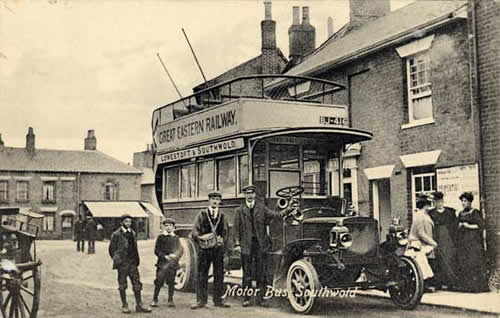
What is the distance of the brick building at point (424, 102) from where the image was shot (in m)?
8.17

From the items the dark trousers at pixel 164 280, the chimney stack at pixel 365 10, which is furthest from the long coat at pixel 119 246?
the chimney stack at pixel 365 10

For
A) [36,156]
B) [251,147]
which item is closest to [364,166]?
[251,147]

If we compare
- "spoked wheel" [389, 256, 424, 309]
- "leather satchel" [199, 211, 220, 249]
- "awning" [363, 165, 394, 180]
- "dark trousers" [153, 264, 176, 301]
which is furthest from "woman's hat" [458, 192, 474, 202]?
"dark trousers" [153, 264, 176, 301]

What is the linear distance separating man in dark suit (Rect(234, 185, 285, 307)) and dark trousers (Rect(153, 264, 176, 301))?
0.86 meters

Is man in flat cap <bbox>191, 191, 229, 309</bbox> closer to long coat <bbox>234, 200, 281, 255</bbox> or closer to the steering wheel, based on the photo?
long coat <bbox>234, 200, 281, 255</bbox>

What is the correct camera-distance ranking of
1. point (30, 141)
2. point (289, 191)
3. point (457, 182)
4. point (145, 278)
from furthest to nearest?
point (457, 182) → point (145, 278) → point (289, 191) → point (30, 141)

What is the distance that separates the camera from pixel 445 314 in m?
6.61

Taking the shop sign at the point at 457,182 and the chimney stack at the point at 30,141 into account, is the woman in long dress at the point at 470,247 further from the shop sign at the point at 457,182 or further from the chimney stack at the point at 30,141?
the chimney stack at the point at 30,141

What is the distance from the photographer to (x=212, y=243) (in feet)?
22.9

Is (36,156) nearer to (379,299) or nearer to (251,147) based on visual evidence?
(251,147)

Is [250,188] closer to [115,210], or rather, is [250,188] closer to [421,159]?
[115,210]

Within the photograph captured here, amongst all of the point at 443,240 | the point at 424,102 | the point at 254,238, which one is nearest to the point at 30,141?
the point at 254,238

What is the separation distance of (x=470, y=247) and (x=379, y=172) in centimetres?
272

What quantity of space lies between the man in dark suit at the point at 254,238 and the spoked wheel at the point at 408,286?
1.46 m
